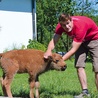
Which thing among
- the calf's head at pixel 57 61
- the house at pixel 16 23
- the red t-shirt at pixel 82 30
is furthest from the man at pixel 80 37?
the house at pixel 16 23

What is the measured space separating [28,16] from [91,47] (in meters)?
18.0

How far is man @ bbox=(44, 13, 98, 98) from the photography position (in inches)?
286

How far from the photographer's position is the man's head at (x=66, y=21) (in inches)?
284

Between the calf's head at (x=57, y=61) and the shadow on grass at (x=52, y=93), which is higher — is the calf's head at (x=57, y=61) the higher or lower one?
the higher one

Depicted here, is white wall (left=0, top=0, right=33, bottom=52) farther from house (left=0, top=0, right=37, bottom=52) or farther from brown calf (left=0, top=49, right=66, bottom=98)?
brown calf (left=0, top=49, right=66, bottom=98)

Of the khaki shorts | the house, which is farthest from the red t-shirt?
the house

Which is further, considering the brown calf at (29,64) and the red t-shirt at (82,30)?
the brown calf at (29,64)

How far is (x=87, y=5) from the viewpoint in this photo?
4703 cm

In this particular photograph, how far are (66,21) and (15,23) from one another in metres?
17.8

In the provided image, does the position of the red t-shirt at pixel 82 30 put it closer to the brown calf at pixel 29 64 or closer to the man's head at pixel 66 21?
the man's head at pixel 66 21

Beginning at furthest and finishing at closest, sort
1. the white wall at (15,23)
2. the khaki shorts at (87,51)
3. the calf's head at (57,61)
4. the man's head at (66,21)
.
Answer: the white wall at (15,23), the khaki shorts at (87,51), the calf's head at (57,61), the man's head at (66,21)

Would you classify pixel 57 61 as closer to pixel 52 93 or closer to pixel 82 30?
pixel 82 30

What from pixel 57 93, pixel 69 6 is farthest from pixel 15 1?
pixel 57 93

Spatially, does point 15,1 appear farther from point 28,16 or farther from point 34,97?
point 34,97
